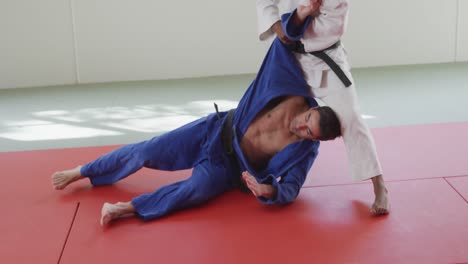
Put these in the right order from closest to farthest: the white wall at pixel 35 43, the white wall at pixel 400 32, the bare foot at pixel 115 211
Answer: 1. the bare foot at pixel 115 211
2. the white wall at pixel 35 43
3. the white wall at pixel 400 32

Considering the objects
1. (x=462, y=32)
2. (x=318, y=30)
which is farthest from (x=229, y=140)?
(x=462, y=32)

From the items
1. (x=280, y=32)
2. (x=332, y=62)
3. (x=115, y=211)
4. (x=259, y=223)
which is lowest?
(x=259, y=223)

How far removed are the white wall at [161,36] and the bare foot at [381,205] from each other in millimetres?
3720

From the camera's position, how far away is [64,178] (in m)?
4.10

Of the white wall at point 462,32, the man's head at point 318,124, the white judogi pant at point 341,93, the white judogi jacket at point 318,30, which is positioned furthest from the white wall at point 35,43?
the white wall at point 462,32

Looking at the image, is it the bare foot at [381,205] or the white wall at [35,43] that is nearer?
the bare foot at [381,205]

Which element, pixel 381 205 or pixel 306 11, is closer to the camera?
pixel 306 11

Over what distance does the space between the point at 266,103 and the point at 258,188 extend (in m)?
0.51

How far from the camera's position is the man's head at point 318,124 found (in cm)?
357

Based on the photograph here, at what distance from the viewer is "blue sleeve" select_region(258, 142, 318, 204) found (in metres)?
3.75

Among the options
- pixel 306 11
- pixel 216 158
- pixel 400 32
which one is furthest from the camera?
pixel 400 32

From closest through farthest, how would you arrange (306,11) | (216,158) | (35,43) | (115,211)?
(306,11) → (115,211) → (216,158) → (35,43)

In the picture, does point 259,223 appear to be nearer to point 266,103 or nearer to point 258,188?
point 258,188

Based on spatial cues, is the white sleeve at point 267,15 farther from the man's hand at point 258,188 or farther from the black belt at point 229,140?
the man's hand at point 258,188
